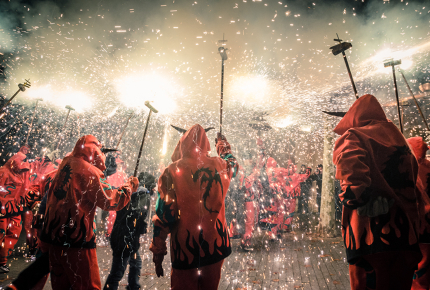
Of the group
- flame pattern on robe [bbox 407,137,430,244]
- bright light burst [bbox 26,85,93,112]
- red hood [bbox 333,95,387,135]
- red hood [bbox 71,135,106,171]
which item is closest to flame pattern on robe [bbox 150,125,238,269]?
red hood [bbox 71,135,106,171]

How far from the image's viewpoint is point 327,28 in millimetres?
3879

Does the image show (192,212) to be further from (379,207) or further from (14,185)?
(14,185)

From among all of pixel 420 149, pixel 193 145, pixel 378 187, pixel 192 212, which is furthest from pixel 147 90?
pixel 420 149

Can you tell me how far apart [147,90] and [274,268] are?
6.41 metres

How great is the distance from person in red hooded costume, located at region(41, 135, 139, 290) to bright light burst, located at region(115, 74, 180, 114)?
10.8 ft

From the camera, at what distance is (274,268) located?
4.45 meters

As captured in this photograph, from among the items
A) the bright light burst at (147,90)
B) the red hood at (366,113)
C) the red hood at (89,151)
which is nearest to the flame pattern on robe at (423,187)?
the red hood at (366,113)

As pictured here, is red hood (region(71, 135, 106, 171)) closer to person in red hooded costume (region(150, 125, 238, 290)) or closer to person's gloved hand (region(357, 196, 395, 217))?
person in red hooded costume (region(150, 125, 238, 290))

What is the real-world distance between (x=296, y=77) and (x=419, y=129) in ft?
24.5

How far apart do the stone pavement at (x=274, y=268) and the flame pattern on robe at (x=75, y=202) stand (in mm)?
2137

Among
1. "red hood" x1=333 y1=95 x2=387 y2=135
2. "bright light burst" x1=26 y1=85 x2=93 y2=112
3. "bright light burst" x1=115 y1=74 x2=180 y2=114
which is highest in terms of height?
"bright light burst" x1=26 y1=85 x2=93 y2=112

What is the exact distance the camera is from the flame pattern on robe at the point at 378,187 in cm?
162

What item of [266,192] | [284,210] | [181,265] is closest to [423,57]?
[266,192]

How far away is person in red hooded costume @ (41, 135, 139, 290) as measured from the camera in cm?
217
